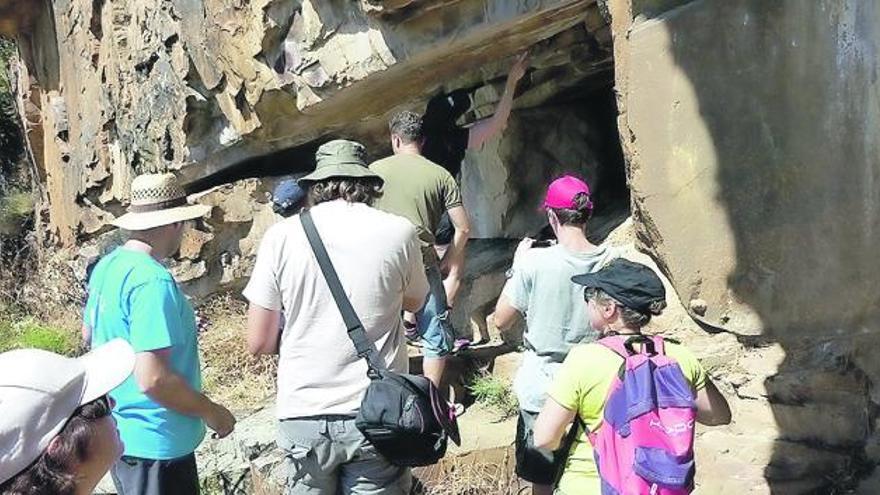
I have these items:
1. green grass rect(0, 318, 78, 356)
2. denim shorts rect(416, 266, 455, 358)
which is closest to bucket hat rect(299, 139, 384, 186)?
denim shorts rect(416, 266, 455, 358)

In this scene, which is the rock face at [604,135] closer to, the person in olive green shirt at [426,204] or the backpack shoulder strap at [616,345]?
the backpack shoulder strap at [616,345]

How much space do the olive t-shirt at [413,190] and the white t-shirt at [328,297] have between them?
5.68 ft

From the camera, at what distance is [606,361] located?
8.80 feet

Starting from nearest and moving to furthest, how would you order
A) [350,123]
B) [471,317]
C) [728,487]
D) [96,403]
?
1. [96,403]
2. [728,487]
3. [471,317]
4. [350,123]

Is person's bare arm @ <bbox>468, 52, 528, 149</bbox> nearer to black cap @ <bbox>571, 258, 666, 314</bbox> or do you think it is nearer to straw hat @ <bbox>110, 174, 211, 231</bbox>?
straw hat @ <bbox>110, 174, 211, 231</bbox>

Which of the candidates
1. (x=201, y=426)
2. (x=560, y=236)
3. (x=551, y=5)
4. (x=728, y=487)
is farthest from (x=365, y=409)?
(x=551, y=5)

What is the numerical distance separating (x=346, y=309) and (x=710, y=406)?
3.52 ft

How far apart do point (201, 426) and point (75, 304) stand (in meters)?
7.75

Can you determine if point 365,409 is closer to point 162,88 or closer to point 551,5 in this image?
point 551,5

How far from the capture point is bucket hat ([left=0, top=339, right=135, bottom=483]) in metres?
1.44

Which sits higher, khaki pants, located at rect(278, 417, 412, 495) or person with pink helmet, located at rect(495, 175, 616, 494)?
person with pink helmet, located at rect(495, 175, 616, 494)

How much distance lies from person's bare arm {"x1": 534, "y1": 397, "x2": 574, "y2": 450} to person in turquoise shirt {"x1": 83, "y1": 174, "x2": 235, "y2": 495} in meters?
1.02

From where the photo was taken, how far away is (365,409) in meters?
2.76

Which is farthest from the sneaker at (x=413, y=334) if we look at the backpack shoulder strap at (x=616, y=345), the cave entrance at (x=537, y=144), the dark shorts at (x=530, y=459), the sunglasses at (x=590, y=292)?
the backpack shoulder strap at (x=616, y=345)
